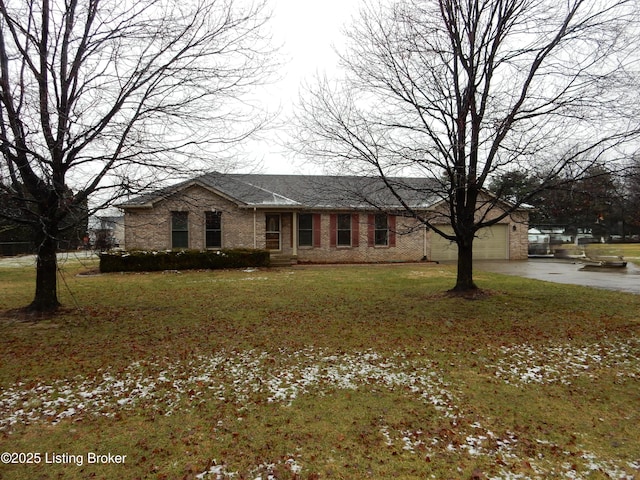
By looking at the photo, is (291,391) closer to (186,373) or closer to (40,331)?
(186,373)

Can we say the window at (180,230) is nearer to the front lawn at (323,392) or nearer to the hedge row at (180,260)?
the hedge row at (180,260)

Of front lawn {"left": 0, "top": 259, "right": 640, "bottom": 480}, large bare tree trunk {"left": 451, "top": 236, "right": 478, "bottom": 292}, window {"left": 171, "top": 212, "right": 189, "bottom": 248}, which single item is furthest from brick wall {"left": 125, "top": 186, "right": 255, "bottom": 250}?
large bare tree trunk {"left": 451, "top": 236, "right": 478, "bottom": 292}

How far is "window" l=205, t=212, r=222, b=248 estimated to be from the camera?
60.7 feet

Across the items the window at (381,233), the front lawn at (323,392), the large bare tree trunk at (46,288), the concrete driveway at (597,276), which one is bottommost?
the front lawn at (323,392)

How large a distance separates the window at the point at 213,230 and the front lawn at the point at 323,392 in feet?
32.9

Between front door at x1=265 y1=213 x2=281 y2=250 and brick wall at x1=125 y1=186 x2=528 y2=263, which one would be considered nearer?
brick wall at x1=125 y1=186 x2=528 y2=263

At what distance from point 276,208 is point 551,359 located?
1445cm

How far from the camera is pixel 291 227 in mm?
19578

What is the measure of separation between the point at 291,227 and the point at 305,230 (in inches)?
32.2

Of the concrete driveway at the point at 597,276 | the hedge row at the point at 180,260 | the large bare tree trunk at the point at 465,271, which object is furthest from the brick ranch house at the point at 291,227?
the large bare tree trunk at the point at 465,271

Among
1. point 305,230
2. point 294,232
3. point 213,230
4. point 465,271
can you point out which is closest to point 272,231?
point 294,232

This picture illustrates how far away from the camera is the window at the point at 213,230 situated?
18.5 meters

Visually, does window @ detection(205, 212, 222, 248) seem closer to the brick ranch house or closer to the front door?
the brick ranch house

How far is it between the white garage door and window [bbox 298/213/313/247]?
6756 mm
